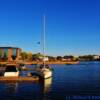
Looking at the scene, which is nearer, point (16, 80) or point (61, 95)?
point (61, 95)

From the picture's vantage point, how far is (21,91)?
167ft

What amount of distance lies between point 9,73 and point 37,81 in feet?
26.4

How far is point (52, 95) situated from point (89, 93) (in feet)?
22.2

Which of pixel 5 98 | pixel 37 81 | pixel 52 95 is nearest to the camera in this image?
pixel 5 98

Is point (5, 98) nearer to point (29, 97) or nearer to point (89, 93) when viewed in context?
point (29, 97)

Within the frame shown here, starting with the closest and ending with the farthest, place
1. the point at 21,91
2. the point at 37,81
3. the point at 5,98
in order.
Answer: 1. the point at 5,98
2. the point at 21,91
3. the point at 37,81

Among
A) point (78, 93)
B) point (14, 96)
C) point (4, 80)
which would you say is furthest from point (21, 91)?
point (4, 80)

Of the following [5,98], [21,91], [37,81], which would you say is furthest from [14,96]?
[37,81]

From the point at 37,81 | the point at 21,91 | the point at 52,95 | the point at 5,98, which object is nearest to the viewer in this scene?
the point at 5,98

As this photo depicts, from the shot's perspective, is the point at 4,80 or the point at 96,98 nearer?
the point at 96,98

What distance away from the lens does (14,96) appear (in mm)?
45094

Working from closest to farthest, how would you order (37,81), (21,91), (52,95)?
(52,95), (21,91), (37,81)

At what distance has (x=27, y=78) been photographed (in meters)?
64.4

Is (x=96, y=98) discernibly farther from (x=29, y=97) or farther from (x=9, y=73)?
(x=9, y=73)
